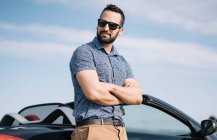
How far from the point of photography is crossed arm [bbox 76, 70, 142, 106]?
116 inches

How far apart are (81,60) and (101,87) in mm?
243

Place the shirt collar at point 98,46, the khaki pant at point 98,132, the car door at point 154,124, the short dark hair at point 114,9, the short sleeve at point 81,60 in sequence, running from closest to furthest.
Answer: the khaki pant at point 98,132, the short sleeve at point 81,60, the shirt collar at point 98,46, the short dark hair at point 114,9, the car door at point 154,124

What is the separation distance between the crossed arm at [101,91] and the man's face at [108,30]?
1.17 ft

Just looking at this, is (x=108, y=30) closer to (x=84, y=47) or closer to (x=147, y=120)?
(x=84, y=47)

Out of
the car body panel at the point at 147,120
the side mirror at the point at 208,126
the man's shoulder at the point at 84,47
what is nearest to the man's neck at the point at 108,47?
the man's shoulder at the point at 84,47

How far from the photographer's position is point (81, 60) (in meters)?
3.05

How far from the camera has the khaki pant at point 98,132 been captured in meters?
2.91

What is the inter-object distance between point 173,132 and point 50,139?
1666 millimetres

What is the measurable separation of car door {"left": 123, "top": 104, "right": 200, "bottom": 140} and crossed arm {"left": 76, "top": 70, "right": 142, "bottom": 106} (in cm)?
112

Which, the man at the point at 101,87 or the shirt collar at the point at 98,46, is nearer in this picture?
the man at the point at 101,87

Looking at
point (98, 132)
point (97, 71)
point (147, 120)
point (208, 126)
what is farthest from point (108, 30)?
point (208, 126)

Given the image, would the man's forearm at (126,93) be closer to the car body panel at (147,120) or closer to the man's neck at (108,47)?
the man's neck at (108,47)

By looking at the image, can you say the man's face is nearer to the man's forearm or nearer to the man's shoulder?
the man's shoulder

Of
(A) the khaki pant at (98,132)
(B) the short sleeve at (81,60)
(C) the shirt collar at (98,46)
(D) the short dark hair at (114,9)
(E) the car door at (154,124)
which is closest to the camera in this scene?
(A) the khaki pant at (98,132)
